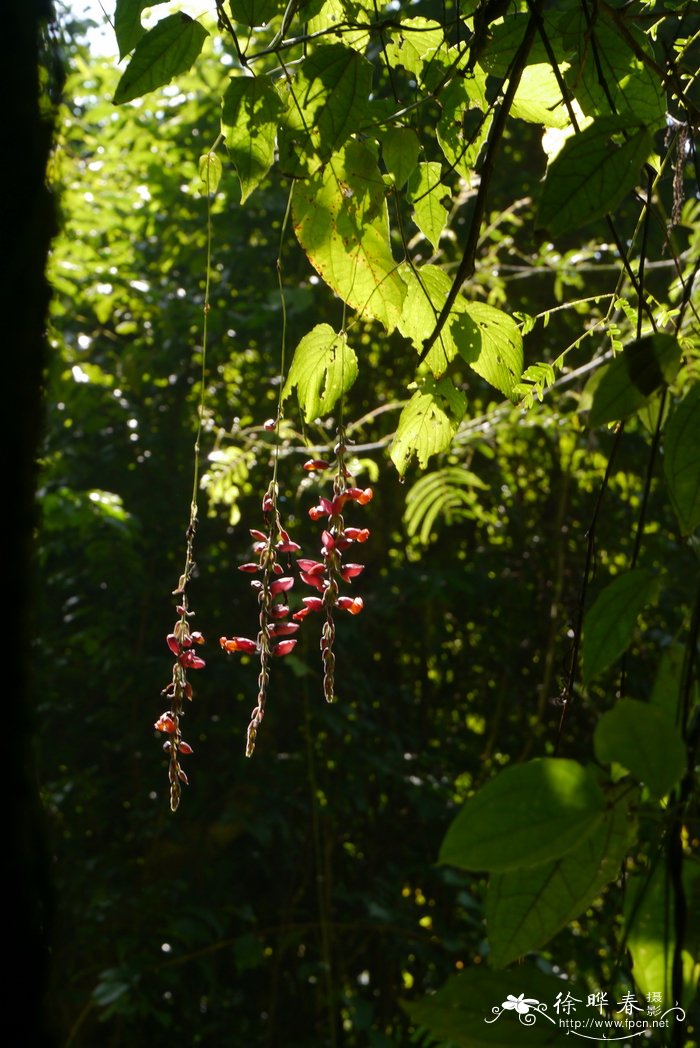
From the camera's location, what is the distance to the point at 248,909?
2287mm

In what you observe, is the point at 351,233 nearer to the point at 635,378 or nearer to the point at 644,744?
the point at 635,378

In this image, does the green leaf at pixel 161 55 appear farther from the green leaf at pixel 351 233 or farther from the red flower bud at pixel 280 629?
the red flower bud at pixel 280 629

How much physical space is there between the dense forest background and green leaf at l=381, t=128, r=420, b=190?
4.06 feet

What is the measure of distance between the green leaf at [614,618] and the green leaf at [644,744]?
0.07m

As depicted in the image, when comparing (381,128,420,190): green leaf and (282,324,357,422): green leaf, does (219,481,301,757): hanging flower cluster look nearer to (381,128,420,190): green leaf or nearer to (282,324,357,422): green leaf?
(282,324,357,422): green leaf

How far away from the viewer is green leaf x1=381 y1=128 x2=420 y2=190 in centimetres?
60

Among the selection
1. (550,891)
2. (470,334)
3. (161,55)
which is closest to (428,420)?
(470,334)

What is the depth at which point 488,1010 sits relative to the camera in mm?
279

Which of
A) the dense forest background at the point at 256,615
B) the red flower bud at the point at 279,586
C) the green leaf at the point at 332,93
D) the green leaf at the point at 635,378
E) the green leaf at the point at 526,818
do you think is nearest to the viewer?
the green leaf at the point at 526,818

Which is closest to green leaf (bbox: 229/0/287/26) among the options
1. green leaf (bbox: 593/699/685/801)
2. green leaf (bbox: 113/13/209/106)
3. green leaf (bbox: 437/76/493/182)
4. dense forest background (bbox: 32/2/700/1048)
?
green leaf (bbox: 113/13/209/106)

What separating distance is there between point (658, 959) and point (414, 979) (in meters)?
2.42

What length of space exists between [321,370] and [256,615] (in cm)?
205

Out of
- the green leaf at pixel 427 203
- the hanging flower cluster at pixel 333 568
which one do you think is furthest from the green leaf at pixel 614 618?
the green leaf at pixel 427 203

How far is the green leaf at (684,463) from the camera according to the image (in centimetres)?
39
